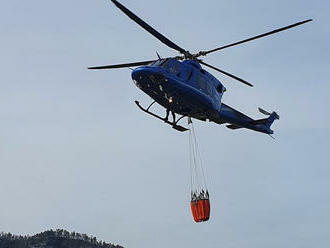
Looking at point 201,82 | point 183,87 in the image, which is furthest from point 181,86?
point 201,82

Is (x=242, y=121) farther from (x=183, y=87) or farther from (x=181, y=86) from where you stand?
(x=181, y=86)

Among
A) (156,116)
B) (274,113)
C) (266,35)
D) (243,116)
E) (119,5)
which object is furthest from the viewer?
(274,113)

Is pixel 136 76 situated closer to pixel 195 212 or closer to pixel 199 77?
pixel 199 77

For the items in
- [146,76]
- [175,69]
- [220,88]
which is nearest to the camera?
[146,76]

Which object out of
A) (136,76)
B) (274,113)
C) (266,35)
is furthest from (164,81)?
(274,113)

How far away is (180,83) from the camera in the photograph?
96.9 feet

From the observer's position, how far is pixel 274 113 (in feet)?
128

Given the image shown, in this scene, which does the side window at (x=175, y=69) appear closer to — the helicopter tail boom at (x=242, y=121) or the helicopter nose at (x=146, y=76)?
the helicopter nose at (x=146, y=76)

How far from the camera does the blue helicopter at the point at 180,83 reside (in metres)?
28.8

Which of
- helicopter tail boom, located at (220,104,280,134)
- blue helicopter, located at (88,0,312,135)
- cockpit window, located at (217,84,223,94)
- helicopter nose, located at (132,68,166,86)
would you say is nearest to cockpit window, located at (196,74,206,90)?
blue helicopter, located at (88,0,312,135)

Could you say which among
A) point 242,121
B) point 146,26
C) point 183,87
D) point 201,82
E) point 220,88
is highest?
point 146,26

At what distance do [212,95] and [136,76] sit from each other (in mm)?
5409

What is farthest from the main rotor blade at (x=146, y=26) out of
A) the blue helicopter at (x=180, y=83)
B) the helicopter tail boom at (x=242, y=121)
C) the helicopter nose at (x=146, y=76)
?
the helicopter tail boom at (x=242, y=121)

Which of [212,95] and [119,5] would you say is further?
[212,95]
